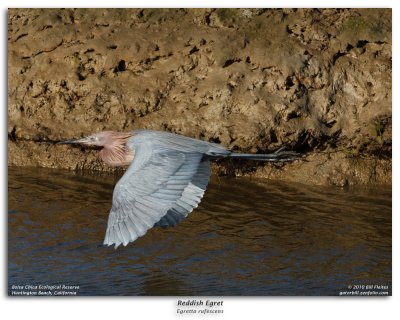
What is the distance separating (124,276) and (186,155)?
4.17 feet

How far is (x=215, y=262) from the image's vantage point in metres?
7.09

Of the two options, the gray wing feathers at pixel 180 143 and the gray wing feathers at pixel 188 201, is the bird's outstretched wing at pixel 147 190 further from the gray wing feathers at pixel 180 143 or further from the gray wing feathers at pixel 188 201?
the gray wing feathers at pixel 188 201

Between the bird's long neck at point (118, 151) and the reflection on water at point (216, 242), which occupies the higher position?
the bird's long neck at point (118, 151)

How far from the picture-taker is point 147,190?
570cm

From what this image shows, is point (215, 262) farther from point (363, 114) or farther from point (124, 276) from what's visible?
Answer: point (363, 114)

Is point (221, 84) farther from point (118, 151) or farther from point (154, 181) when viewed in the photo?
point (154, 181)

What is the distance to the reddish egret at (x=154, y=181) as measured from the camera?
5.53 metres

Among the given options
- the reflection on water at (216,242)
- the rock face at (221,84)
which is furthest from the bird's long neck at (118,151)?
the rock face at (221,84)

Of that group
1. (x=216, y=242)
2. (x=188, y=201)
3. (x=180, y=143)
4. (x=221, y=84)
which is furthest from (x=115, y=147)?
(x=221, y=84)

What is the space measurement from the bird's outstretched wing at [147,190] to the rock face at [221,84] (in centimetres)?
318

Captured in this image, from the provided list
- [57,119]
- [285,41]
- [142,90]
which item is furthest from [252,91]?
[57,119]

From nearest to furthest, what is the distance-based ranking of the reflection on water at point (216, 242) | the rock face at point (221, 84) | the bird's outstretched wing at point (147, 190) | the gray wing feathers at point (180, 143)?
the bird's outstretched wing at point (147, 190) → the gray wing feathers at point (180, 143) → the reflection on water at point (216, 242) → the rock face at point (221, 84)

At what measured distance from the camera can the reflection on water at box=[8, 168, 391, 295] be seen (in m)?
6.71

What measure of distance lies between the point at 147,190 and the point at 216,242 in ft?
6.66
